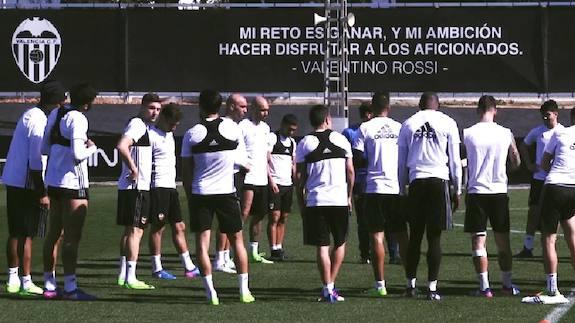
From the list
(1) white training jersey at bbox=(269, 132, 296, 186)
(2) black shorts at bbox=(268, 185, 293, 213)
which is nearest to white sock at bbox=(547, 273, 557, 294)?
(2) black shorts at bbox=(268, 185, 293, 213)

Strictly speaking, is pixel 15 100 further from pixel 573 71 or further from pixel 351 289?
pixel 351 289

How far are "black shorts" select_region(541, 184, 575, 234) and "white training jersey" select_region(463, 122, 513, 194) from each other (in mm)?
468

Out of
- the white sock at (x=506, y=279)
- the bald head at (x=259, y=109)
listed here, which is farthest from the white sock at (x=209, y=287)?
the bald head at (x=259, y=109)

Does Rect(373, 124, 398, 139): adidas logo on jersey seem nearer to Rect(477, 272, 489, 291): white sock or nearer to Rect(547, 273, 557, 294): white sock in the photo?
Rect(477, 272, 489, 291): white sock

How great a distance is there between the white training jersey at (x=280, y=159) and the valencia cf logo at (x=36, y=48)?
16488mm

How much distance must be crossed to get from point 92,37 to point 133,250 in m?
19.6

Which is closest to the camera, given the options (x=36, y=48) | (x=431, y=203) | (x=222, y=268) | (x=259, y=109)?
(x=431, y=203)

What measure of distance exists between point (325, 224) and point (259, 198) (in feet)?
12.2

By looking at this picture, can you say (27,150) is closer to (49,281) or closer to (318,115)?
(49,281)

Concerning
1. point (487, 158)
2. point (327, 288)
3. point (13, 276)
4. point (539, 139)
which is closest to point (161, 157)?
point (13, 276)

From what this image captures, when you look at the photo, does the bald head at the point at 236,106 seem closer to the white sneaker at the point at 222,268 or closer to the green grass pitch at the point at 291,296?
the green grass pitch at the point at 291,296

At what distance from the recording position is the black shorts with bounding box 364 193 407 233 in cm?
1313

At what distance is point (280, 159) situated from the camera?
55.1ft

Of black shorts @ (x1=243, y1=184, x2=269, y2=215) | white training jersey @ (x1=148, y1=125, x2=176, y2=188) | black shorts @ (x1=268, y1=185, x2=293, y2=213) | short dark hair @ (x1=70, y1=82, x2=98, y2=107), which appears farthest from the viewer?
black shorts @ (x1=268, y1=185, x2=293, y2=213)
